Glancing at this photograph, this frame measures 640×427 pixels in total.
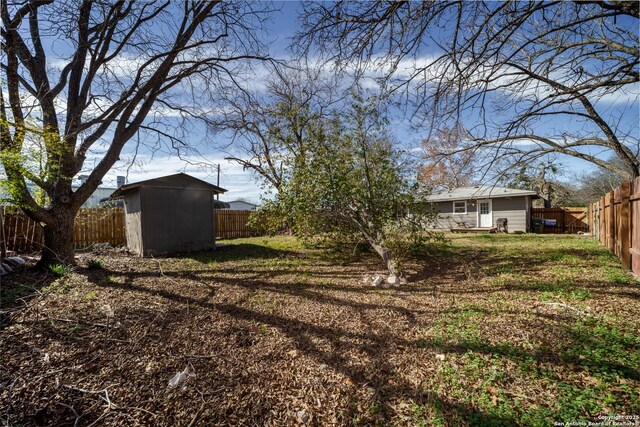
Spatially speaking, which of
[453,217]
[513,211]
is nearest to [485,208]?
[513,211]

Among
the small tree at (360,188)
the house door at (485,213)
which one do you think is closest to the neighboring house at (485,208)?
the house door at (485,213)

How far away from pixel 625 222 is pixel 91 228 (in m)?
15.7

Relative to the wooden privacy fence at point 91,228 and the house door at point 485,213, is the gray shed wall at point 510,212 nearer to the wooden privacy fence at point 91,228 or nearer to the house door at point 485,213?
the house door at point 485,213

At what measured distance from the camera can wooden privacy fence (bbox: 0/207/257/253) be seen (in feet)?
28.8

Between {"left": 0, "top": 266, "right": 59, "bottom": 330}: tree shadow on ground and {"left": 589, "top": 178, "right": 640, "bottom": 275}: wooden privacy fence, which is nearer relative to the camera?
{"left": 0, "top": 266, "right": 59, "bottom": 330}: tree shadow on ground

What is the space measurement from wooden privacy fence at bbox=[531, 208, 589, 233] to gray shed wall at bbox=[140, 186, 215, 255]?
18421 millimetres

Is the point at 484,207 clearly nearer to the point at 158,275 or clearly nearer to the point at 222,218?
the point at 222,218

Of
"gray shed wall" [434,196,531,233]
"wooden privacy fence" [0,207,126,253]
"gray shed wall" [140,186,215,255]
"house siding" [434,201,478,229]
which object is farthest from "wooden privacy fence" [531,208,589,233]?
"wooden privacy fence" [0,207,126,253]

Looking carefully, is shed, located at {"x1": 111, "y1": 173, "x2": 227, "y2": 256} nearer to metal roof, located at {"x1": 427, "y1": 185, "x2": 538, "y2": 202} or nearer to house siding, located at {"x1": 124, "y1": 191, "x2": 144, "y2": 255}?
house siding, located at {"x1": 124, "y1": 191, "x2": 144, "y2": 255}

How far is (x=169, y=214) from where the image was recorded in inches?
398

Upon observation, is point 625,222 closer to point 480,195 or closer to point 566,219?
point 480,195

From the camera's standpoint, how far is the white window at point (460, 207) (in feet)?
59.3

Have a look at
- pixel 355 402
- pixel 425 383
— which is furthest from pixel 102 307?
pixel 425 383

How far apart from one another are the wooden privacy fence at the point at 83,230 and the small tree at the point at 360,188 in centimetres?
831
